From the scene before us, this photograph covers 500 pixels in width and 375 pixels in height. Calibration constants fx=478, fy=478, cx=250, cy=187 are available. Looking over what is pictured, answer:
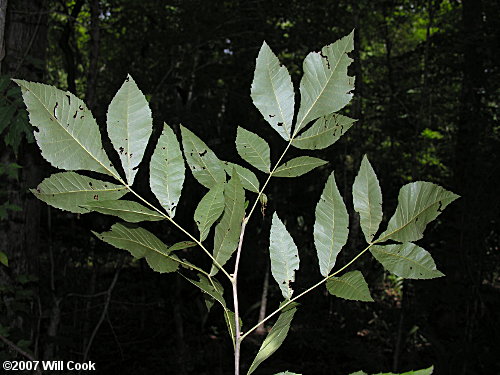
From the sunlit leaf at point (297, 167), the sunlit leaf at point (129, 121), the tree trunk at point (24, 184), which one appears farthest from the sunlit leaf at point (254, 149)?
the tree trunk at point (24, 184)

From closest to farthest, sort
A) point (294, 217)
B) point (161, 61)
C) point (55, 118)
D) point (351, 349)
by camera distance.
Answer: point (55, 118)
point (351, 349)
point (161, 61)
point (294, 217)

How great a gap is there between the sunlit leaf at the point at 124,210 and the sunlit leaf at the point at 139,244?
1 cm

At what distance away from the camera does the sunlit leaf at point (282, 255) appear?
49 centimetres

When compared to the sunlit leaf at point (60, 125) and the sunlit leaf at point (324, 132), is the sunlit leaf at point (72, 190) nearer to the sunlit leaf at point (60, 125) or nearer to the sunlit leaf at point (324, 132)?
the sunlit leaf at point (60, 125)

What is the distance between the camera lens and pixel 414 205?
47 centimetres

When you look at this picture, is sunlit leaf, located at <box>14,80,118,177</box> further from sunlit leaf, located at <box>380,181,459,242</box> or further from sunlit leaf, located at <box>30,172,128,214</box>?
sunlit leaf, located at <box>380,181,459,242</box>

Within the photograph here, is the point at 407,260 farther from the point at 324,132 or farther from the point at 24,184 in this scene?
the point at 24,184

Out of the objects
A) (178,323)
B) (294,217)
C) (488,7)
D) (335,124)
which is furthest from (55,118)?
(294,217)

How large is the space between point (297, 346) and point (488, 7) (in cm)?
401

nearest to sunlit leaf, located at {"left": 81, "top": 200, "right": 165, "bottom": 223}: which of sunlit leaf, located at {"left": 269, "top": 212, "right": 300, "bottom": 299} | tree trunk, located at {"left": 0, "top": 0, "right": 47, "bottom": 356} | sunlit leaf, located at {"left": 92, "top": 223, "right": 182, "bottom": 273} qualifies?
sunlit leaf, located at {"left": 92, "top": 223, "right": 182, "bottom": 273}

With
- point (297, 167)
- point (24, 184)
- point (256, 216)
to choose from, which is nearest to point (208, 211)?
point (297, 167)

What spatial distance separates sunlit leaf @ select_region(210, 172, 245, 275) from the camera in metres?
0.45

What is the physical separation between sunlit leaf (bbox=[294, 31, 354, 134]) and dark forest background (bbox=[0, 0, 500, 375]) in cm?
222

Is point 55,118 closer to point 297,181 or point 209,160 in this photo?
point 209,160
